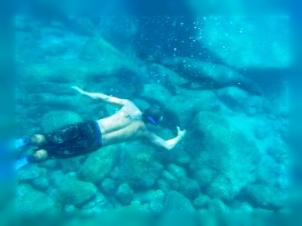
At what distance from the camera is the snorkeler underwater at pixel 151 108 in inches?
261

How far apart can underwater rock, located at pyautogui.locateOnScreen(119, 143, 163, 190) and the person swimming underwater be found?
411 millimetres

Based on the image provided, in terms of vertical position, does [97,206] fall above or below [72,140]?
below

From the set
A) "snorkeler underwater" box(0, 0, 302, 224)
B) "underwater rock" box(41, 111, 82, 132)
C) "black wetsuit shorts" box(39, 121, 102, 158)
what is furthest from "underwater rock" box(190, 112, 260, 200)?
"underwater rock" box(41, 111, 82, 132)

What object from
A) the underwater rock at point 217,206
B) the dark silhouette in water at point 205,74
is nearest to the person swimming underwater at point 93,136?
the underwater rock at point 217,206

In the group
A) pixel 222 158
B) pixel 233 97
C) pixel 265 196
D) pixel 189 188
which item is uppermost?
pixel 233 97

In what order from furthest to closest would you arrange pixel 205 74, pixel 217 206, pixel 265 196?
pixel 205 74
pixel 265 196
pixel 217 206

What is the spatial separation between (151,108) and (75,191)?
6.47 ft

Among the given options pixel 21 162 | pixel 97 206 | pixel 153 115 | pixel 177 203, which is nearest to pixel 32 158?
pixel 21 162

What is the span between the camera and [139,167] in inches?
285

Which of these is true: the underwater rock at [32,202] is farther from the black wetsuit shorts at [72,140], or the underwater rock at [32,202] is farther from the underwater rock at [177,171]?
the underwater rock at [177,171]

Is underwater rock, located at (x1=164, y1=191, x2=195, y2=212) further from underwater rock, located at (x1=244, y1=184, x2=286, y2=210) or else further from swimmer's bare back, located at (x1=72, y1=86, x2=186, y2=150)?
underwater rock, located at (x1=244, y1=184, x2=286, y2=210)

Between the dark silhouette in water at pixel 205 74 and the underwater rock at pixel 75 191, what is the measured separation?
4.92 metres

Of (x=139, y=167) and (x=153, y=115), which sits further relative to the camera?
A: (x=139, y=167)

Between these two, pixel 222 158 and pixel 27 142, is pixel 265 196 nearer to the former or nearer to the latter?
pixel 222 158
